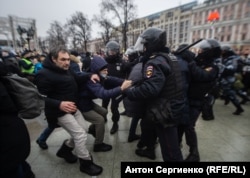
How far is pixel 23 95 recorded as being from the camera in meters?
1.84

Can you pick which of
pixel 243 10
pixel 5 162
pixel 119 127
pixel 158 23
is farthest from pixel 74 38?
pixel 158 23

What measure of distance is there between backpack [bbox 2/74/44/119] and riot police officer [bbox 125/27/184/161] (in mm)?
1024

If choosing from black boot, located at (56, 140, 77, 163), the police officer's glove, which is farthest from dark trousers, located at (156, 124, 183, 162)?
black boot, located at (56, 140, 77, 163)

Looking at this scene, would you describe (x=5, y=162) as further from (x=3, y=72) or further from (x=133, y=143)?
(x=133, y=143)

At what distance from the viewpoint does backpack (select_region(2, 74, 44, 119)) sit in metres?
1.77

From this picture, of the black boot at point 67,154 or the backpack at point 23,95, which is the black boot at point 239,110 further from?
the backpack at point 23,95

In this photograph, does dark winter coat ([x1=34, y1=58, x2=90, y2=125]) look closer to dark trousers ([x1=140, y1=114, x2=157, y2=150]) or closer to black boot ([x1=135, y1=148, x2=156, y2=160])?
dark trousers ([x1=140, y1=114, x2=157, y2=150])

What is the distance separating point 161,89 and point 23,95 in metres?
1.43

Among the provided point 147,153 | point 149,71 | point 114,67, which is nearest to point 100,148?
point 147,153

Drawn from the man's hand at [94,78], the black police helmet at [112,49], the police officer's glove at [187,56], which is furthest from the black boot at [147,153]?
the black police helmet at [112,49]

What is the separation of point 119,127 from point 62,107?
2.28 meters

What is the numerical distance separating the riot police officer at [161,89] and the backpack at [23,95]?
1.02 meters

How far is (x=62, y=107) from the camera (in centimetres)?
244

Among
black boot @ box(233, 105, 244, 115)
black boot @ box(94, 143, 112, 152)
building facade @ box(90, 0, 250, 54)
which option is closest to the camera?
black boot @ box(94, 143, 112, 152)
